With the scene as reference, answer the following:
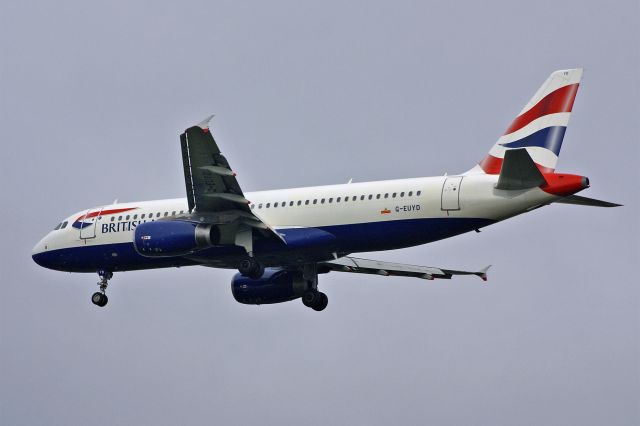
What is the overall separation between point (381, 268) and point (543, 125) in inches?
431

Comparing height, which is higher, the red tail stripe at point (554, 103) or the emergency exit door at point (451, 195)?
the red tail stripe at point (554, 103)

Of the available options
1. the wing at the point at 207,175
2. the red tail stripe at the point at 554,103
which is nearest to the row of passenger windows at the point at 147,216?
the wing at the point at 207,175

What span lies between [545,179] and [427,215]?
4437 millimetres

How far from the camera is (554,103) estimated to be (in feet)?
170

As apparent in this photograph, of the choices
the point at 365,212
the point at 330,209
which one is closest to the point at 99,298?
the point at 330,209

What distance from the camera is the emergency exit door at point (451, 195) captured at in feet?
166

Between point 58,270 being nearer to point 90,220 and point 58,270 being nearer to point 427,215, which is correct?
point 90,220

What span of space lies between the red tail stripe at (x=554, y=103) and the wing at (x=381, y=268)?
9247mm

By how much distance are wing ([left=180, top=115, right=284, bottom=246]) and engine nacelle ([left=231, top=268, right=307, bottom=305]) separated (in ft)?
18.9

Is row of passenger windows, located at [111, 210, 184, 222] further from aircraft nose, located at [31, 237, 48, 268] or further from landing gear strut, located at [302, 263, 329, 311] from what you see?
landing gear strut, located at [302, 263, 329, 311]

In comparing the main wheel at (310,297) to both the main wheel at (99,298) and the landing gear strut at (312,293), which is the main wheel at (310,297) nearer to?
the landing gear strut at (312,293)

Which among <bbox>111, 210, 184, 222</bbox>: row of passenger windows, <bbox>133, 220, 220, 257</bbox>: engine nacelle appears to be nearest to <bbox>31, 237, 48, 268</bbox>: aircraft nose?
<bbox>111, 210, 184, 222</bbox>: row of passenger windows

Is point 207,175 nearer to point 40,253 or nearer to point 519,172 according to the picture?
point 519,172

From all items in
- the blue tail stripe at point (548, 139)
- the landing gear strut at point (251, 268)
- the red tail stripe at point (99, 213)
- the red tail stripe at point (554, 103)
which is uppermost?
the red tail stripe at point (554, 103)
